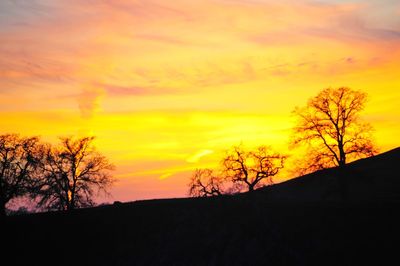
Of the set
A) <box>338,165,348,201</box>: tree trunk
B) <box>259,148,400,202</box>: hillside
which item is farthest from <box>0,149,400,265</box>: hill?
<box>338,165,348,201</box>: tree trunk

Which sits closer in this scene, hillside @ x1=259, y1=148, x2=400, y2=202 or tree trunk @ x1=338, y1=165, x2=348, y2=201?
tree trunk @ x1=338, y1=165, x2=348, y2=201

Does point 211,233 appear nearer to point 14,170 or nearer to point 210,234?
point 210,234

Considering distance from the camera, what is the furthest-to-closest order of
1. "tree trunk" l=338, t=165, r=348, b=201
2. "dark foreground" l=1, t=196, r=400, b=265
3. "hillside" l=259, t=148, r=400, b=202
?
"hillside" l=259, t=148, r=400, b=202
"tree trunk" l=338, t=165, r=348, b=201
"dark foreground" l=1, t=196, r=400, b=265

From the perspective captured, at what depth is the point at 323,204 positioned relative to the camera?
51062mm

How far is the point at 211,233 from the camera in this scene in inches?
1882

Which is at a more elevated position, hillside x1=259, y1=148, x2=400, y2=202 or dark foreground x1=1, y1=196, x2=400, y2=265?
hillside x1=259, y1=148, x2=400, y2=202

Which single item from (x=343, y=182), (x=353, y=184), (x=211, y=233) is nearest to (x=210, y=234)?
(x=211, y=233)

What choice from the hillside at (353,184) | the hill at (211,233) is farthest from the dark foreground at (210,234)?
the hillside at (353,184)

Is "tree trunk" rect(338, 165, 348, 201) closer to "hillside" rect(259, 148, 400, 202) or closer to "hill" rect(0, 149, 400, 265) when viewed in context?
"hillside" rect(259, 148, 400, 202)

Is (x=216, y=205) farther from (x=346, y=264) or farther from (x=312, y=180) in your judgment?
(x=312, y=180)

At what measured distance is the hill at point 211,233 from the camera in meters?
42.0

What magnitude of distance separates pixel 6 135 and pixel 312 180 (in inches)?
1929

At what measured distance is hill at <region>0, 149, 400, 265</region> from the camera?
42031mm

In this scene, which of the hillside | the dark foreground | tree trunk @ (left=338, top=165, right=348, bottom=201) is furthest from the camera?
the hillside
